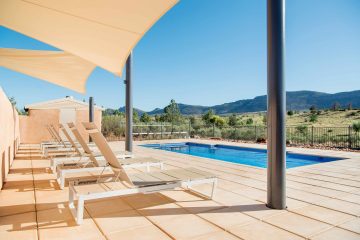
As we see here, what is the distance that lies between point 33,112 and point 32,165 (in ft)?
29.4

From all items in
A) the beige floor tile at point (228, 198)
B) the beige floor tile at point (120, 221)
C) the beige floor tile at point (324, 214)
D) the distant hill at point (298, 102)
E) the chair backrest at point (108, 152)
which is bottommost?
the beige floor tile at point (120, 221)

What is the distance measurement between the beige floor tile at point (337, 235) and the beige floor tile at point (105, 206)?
2473 mm

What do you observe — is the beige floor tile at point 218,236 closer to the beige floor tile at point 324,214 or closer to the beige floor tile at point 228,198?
the beige floor tile at point 228,198

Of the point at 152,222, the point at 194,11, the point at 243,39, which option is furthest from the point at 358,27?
the point at 152,222

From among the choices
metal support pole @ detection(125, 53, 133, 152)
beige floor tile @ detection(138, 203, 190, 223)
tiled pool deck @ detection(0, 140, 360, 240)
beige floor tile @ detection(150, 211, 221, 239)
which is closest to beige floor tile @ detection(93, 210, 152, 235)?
tiled pool deck @ detection(0, 140, 360, 240)

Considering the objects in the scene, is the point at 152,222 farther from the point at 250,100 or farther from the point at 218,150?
the point at 250,100

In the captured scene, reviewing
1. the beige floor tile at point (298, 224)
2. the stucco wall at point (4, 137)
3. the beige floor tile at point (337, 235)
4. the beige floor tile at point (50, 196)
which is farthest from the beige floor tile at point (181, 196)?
the stucco wall at point (4, 137)

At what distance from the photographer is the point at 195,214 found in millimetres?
3607

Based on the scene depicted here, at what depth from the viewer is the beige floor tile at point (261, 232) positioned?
2.88m

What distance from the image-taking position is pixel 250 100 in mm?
100562

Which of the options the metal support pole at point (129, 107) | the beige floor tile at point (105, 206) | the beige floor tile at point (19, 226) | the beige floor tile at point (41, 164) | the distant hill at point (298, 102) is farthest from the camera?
the distant hill at point (298, 102)

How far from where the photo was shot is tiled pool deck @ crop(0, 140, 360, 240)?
301 cm

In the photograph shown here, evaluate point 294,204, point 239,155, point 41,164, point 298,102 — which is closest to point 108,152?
point 294,204

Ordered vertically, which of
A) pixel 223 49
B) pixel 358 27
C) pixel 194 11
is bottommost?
pixel 194 11
